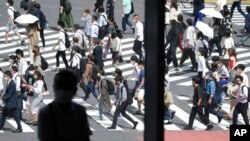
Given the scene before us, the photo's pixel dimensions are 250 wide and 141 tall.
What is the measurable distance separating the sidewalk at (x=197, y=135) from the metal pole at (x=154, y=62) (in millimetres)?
14218

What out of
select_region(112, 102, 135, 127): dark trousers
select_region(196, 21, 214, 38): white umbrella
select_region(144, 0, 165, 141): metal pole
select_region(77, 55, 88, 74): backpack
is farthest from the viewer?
select_region(196, 21, 214, 38): white umbrella

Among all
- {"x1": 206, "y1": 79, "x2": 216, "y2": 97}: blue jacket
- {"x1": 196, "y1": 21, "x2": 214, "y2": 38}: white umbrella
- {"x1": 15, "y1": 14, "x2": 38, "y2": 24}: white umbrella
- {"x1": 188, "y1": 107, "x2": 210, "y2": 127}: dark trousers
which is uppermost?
{"x1": 15, "y1": 14, "x2": 38, "y2": 24}: white umbrella

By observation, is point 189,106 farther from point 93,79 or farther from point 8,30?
point 8,30

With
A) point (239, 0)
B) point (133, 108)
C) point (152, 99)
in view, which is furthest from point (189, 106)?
point (152, 99)

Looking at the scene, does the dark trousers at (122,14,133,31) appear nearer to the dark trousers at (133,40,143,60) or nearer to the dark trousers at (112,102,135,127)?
the dark trousers at (133,40,143,60)

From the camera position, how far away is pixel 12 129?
17453mm

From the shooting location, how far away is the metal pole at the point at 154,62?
3.20 metres

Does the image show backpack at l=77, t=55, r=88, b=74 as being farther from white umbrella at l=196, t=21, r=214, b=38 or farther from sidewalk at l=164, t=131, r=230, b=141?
white umbrella at l=196, t=21, r=214, b=38

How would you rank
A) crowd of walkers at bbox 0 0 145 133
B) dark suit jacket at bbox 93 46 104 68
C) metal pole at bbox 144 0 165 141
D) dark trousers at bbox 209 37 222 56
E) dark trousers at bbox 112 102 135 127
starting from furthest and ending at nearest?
dark trousers at bbox 209 37 222 56 → dark suit jacket at bbox 93 46 104 68 → dark trousers at bbox 112 102 135 127 → crowd of walkers at bbox 0 0 145 133 → metal pole at bbox 144 0 165 141

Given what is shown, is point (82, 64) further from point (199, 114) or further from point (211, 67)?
point (199, 114)

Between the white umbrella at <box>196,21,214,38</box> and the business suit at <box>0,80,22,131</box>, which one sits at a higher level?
the white umbrella at <box>196,21,214,38</box>

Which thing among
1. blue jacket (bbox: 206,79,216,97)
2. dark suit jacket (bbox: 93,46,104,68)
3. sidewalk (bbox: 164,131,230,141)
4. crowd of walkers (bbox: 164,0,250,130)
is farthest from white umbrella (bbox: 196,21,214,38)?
sidewalk (bbox: 164,131,230,141)

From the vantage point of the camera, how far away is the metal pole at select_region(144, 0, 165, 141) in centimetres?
320

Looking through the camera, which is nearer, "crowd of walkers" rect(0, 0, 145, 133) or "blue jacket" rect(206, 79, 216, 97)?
"crowd of walkers" rect(0, 0, 145, 133)
